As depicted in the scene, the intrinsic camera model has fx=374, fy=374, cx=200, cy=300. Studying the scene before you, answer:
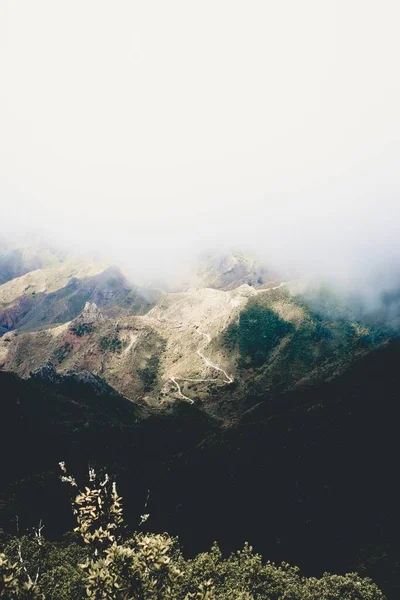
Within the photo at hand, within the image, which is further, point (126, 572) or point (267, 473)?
point (267, 473)

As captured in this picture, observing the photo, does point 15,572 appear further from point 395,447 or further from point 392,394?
point 392,394

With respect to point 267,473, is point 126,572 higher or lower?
higher

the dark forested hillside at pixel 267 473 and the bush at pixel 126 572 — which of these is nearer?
the bush at pixel 126 572

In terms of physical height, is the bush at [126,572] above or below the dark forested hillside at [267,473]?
above

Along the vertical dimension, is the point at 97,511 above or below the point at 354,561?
above

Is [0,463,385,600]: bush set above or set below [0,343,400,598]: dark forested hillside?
above

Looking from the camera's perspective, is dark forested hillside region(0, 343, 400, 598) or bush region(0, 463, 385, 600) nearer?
bush region(0, 463, 385, 600)

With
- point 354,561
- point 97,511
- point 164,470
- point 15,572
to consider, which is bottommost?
point 164,470

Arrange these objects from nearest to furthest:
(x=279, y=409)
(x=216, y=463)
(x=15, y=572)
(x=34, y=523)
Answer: (x=15, y=572) < (x=34, y=523) < (x=216, y=463) < (x=279, y=409)

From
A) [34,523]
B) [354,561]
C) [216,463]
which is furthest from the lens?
[216,463]

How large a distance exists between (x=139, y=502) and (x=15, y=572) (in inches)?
4660

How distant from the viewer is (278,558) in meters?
105

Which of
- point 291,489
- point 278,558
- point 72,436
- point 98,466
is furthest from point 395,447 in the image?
point 72,436

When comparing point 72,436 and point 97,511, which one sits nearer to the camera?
point 97,511
